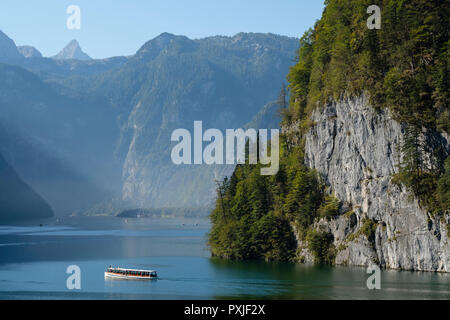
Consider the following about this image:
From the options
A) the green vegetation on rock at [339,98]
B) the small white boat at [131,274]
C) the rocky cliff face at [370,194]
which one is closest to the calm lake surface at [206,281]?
the small white boat at [131,274]

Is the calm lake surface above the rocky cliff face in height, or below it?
below

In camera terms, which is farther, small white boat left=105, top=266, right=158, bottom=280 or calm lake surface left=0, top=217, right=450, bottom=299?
small white boat left=105, top=266, right=158, bottom=280

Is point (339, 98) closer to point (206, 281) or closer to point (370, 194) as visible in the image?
point (370, 194)

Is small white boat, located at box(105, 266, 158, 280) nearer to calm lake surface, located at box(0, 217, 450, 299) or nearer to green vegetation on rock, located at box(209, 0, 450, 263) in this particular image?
calm lake surface, located at box(0, 217, 450, 299)

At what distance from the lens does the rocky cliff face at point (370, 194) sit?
305 ft

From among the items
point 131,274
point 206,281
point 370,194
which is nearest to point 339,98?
point 370,194

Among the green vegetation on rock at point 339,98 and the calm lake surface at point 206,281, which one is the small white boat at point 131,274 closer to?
the calm lake surface at point 206,281

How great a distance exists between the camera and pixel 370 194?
101438 millimetres

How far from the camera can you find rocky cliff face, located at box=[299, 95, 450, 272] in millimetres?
93000

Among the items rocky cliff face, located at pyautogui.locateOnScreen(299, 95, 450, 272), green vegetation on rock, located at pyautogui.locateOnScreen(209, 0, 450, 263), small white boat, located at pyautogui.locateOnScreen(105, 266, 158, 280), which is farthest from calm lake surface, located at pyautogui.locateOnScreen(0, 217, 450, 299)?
green vegetation on rock, located at pyautogui.locateOnScreen(209, 0, 450, 263)

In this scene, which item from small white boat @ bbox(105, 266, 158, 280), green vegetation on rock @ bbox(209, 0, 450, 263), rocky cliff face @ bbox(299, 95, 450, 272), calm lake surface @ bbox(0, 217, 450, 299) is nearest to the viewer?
calm lake surface @ bbox(0, 217, 450, 299)

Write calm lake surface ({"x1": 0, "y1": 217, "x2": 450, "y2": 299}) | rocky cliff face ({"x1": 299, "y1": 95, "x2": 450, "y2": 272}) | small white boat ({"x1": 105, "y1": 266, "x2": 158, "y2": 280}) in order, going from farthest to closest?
small white boat ({"x1": 105, "y1": 266, "x2": 158, "y2": 280}) < rocky cliff face ({"x1": 299, "y1": 95, "x2": 450, "y2": 272}) < calm lake surface ({"x1": 0, "y1": 217, "x2": 450, "y2": 299})

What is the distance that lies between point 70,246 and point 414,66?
9455 centimetres
